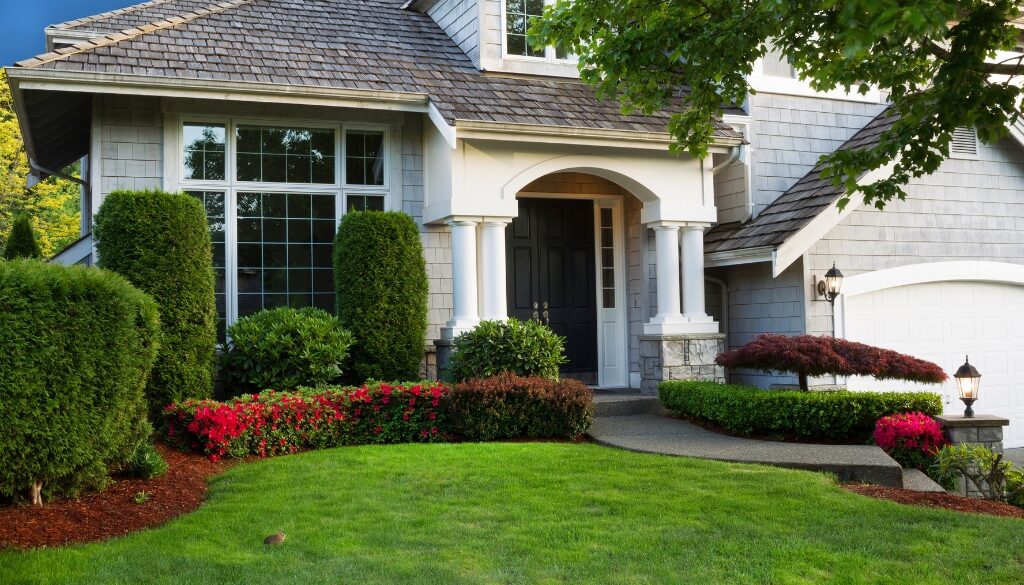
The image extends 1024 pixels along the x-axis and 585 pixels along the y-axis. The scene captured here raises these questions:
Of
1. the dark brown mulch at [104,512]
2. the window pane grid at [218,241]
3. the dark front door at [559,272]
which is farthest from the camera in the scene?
the dark front door at [559,272]

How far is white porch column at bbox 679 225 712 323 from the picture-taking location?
1152 centimetres

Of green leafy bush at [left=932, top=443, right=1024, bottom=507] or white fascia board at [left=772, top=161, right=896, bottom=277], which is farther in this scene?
white fascia board at [left=772, top=161, right=896, bottom=277]

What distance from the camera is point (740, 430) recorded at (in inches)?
376

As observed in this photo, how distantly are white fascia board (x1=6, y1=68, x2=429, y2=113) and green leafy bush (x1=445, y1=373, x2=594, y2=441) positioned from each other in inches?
131

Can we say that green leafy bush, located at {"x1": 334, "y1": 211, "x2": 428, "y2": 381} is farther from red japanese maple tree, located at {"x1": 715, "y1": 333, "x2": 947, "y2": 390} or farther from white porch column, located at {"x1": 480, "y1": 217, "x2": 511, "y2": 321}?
red japanese maple tree, located at {"x1": 715, "y1": 333, "x2": 947, "y2": 390}

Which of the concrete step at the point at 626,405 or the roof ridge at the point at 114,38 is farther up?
the roof ridge at the point at 114,38

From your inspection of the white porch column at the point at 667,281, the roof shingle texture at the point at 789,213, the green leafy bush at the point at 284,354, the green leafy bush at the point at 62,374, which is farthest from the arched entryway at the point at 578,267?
the green leafy bush at the point at 62,374

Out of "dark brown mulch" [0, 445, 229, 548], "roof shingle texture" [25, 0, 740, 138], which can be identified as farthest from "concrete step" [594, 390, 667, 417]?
"dark brown mulch" [0, 445, 229, 548]

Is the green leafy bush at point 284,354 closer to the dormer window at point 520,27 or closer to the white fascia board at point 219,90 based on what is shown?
the white fascia board at point 219,90

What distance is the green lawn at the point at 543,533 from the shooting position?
486 cm

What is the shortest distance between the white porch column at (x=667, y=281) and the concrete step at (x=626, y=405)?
0.87 m

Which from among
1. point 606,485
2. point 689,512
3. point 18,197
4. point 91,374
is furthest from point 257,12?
point 18,197

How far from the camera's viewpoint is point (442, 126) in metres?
10.2

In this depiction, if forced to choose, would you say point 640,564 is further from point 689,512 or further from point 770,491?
point 770,491
